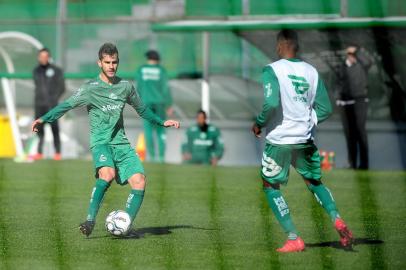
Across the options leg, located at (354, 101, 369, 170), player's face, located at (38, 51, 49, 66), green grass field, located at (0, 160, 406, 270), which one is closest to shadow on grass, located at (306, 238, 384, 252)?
green grass field, located at (0, 160, 406, 270)

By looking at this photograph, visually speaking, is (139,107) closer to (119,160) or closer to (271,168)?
(119,160)

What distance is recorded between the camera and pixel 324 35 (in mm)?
17812

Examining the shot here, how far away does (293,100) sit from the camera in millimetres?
8141

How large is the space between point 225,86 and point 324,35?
85.4 inches

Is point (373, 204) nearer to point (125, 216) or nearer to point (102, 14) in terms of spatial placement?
point (125, 216)

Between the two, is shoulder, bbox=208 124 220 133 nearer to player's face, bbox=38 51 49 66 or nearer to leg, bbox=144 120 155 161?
leg, bbox=144 120 155 161

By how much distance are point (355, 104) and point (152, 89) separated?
328cm

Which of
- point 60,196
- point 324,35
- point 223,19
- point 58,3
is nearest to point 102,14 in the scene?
point 58,3

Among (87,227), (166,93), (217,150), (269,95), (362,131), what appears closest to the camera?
(269,95)

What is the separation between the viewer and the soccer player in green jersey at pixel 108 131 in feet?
28.6

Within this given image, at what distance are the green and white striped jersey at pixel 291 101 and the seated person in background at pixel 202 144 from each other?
30.4ft

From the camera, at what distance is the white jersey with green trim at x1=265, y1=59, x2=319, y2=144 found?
8.09 metres

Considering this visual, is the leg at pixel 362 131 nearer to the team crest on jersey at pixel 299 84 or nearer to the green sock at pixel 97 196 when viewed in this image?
the green sock at pixel 97 196

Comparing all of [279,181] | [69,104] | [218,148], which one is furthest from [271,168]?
[218,148]
